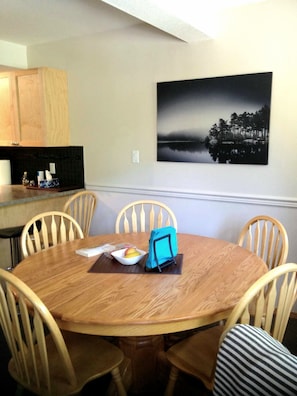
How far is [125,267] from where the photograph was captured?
181cm

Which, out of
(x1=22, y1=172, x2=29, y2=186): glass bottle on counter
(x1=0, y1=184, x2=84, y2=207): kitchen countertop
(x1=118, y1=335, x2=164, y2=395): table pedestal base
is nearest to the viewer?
(x1=118, y1=335, x2=164, y2=395): table pedestal base

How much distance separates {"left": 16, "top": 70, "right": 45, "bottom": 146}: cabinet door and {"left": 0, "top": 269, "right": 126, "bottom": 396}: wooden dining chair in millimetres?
2398

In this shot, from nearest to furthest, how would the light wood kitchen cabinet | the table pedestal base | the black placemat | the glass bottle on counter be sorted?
1. the black placemat
2. the table pedestal base
3. the light wood kitchen cabinet
4. the glass bottle on counter

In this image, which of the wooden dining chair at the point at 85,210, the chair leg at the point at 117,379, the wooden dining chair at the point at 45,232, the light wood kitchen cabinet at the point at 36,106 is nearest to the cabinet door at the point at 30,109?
the light wood kitchen cabinet at the point at 36,106

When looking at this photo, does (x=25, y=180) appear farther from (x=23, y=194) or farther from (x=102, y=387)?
(x=102, y=387)

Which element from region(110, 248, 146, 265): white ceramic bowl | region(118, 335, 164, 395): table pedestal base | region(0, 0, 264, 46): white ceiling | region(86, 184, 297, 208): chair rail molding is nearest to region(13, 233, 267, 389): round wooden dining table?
region(118, 335, 164, 395): table pedestal base

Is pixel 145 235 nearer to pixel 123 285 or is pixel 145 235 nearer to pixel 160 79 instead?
pixel 123 285

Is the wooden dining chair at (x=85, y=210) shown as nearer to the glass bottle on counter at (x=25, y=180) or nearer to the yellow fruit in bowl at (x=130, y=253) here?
the glass bottle on counter at (x=25, y=180)

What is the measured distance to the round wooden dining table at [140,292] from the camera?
1323 millimetres

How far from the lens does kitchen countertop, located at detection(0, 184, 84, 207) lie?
3.13 metres

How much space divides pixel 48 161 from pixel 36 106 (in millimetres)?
638

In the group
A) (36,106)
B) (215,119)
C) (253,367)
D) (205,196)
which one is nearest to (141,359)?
(253,367)

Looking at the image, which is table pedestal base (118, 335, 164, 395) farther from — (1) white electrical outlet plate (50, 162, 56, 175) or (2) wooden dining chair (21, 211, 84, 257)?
(1) white electrical outlet plate (50, 162, 56, 175)

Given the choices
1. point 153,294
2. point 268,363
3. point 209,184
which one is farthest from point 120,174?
point 268,363
